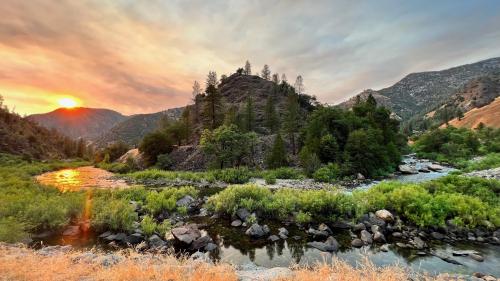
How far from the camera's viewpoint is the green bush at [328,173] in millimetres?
40112

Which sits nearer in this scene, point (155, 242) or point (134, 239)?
point (155, 242)

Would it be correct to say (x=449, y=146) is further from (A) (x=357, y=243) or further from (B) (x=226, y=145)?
(A) (x=357, y=243)

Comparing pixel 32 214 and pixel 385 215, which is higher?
pixel 32 214

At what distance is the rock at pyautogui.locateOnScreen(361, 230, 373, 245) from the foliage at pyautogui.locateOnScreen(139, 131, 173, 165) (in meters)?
56.3

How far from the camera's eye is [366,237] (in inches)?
647

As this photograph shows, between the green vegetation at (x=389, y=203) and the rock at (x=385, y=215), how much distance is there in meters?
0.90

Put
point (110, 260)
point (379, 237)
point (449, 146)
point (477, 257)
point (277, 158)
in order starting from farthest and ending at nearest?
point (449, 146) < point (277, 158) < point (379, 237) < point (477, 257) < point (110, 260)

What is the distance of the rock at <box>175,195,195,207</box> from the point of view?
2356 cm

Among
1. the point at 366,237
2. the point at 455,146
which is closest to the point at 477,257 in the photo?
the point at 366,237

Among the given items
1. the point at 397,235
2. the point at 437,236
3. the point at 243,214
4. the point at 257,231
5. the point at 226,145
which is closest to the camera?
the point at 437,236

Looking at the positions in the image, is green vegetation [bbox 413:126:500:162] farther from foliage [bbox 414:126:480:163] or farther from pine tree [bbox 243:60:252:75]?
pine tree [bbox 243:60:252:75]

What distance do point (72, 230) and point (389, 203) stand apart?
71.9 feet

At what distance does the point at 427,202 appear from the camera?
19438 millimetres

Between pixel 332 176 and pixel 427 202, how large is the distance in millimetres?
21744
